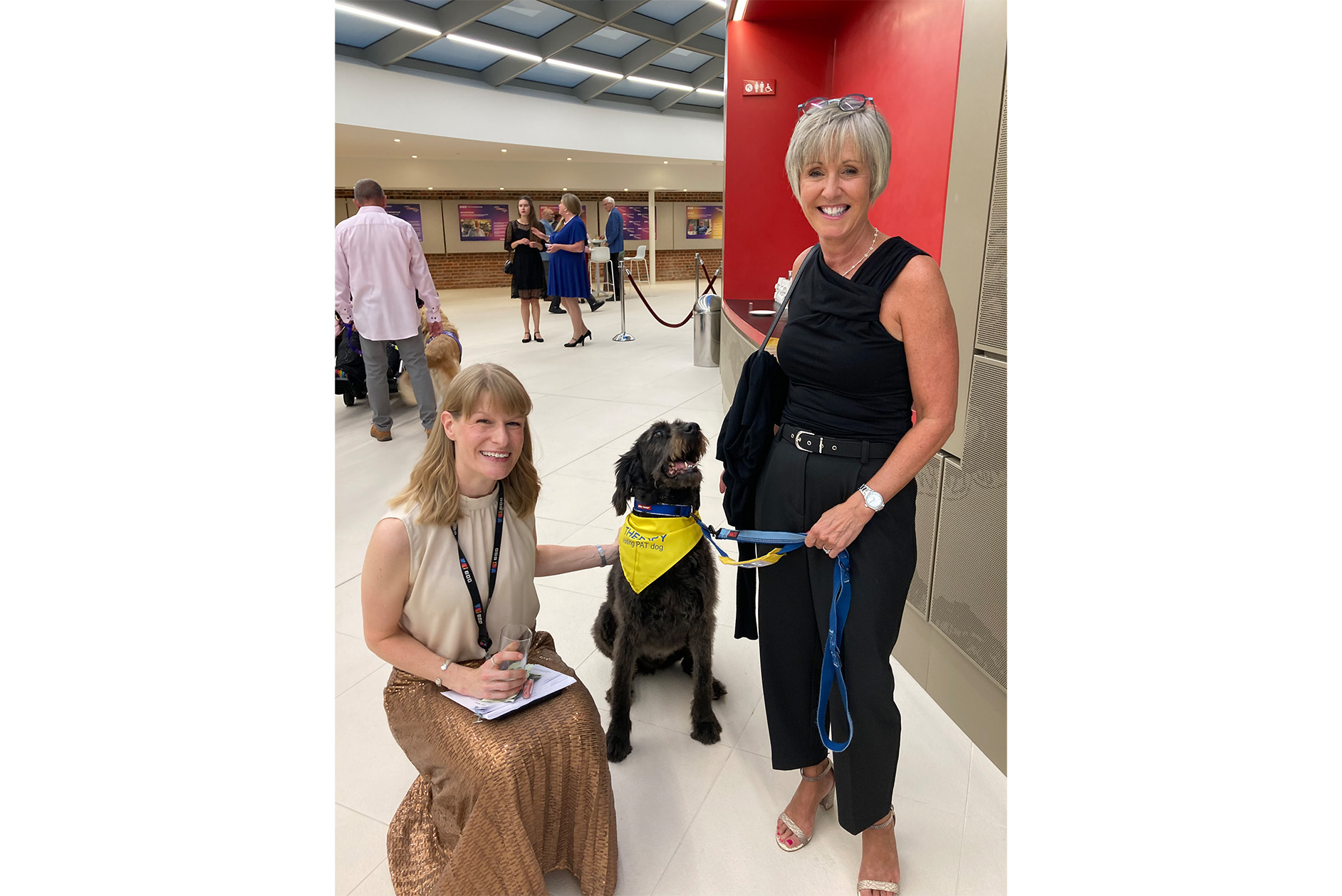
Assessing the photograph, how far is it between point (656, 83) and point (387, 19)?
6.60 metres

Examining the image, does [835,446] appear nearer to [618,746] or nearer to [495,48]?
[618,746]

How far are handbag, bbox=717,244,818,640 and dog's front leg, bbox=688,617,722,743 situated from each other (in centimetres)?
58

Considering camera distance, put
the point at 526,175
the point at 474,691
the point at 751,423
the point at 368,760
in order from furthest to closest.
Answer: the point at 526,175 → the point at 368,760 → the point at 751,423 → the point at 474,691

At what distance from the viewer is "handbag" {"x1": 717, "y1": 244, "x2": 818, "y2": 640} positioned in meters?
1.57

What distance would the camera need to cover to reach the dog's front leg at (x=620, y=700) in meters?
2.08

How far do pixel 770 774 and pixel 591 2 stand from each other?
38.5 ft

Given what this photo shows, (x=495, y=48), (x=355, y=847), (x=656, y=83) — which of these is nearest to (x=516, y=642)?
(x=355, y=847)

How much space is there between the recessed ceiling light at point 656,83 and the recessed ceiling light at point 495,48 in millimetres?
2679

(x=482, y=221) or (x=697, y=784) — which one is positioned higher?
(x=482, y=221)

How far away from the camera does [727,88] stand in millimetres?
6266

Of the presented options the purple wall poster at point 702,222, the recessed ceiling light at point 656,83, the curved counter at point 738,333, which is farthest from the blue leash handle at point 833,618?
the purple wall poster at point 702,222

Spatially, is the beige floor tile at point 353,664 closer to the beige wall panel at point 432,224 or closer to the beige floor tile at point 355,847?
the beige floor tile at point 355,847

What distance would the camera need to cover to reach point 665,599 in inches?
78.0

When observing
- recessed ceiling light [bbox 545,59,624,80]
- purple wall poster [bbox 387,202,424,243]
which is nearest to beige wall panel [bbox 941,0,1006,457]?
recessed ceiling light [bbox 545,59,624,80]
